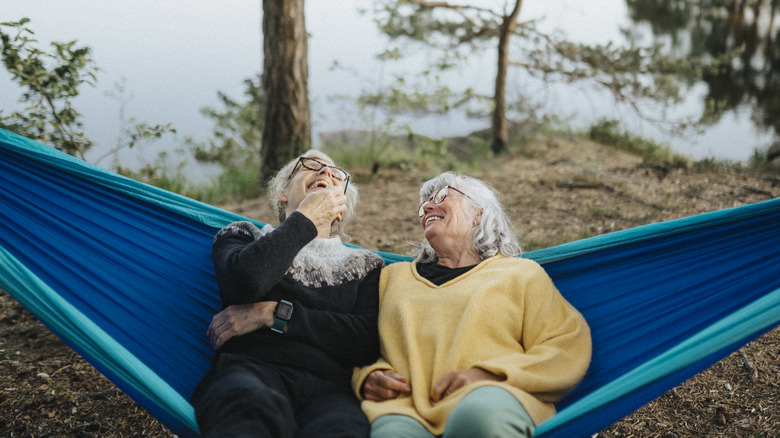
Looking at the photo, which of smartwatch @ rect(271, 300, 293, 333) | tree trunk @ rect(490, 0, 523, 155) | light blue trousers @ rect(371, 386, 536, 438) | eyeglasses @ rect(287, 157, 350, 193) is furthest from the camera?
tree trunk @ rect(490, 0, 523, 155)

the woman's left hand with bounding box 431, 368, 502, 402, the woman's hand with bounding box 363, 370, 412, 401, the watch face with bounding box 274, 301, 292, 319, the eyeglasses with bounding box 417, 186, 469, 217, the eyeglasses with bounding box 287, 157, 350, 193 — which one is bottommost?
the woman's hand with bounding box 363, 370, 412, 401

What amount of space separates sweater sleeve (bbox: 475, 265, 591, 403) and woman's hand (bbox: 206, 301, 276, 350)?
0.59 metres

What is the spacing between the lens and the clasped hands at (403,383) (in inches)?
59.9

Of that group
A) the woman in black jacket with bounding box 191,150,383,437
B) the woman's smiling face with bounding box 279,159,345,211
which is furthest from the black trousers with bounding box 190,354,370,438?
the woman's smiling face with bounding box 279,159,345,211

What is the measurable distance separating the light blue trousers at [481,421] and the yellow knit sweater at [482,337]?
0.05 meters

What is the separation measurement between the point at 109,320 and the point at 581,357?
1508 mm

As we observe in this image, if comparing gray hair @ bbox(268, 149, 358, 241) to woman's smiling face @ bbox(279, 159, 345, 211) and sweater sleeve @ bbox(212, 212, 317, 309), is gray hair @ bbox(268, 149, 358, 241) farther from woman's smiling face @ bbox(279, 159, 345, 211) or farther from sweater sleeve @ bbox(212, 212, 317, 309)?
sweater sleeve @ bbox(212, 212, 317, 309)

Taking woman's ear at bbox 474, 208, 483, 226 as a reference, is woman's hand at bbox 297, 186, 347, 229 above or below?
above

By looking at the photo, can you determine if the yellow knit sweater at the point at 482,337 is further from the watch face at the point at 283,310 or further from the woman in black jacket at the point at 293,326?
the watch face at the point at 283,310

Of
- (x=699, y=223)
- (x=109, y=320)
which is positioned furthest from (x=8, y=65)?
(x=699, y=223)

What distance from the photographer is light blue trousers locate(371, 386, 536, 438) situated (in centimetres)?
128

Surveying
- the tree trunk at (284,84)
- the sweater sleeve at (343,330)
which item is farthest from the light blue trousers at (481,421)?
the tree trunk at (284,84)

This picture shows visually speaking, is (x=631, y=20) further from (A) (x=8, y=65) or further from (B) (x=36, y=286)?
(B) (x=36, y=286)

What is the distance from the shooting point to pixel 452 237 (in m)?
1.94
